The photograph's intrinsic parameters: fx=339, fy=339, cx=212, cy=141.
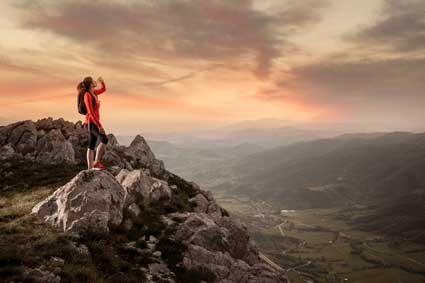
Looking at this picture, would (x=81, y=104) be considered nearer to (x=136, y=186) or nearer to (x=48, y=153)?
(x=136, y=186)

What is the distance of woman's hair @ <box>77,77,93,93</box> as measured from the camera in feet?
76.8

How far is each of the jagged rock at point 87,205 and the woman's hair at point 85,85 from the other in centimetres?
596

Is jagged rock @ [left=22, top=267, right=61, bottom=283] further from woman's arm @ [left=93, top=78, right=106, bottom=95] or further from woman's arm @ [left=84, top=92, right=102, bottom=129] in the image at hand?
woman's arm @ [left=93, top=78, right=106, bottom=95]

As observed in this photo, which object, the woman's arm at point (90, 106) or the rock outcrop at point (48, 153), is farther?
the rock outcrop at point (48, 153)

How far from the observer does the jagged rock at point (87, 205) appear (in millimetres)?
21688

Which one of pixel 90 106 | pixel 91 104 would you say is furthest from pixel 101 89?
pixel 90 106

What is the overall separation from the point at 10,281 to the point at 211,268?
13.2m

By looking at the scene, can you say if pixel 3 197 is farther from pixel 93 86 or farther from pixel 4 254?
pixel 4 254

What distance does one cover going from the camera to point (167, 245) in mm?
23844

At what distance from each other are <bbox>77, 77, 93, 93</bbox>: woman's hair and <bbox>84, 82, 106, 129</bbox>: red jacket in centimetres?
43

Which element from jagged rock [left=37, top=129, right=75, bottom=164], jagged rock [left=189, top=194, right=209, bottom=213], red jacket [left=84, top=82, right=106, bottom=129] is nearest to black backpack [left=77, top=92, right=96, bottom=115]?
red jacket [left=84, top=82, right=106, bottom=129]

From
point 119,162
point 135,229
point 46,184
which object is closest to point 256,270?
point 135,229

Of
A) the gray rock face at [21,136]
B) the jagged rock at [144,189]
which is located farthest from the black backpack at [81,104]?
the gray rock face at [21,136]

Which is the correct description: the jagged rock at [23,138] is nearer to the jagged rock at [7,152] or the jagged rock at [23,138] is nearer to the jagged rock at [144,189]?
the jagged rock at [7,152]
